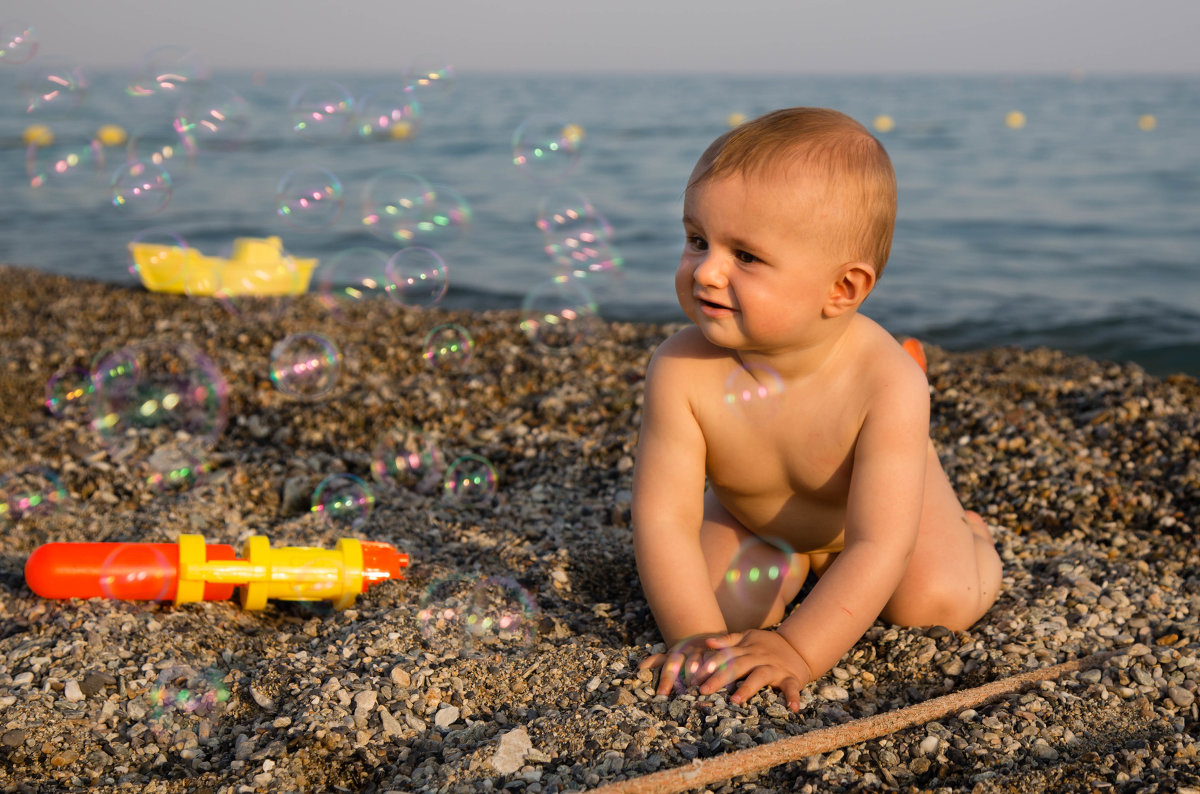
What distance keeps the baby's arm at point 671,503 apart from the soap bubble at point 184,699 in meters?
1.18

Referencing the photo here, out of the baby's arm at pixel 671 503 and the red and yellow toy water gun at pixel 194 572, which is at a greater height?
the baby's arm at pixel 671 503

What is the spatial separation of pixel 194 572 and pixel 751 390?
5.73ft

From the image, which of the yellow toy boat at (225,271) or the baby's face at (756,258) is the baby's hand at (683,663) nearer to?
the baby's face at (756,258)

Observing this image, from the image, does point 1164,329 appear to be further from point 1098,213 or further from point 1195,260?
point 1098,213

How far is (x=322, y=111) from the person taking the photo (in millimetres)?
5824

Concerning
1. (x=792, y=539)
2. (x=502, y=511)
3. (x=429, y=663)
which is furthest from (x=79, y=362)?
(x=792, y=539)

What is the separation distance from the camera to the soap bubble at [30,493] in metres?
3.80

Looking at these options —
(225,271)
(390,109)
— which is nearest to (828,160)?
(390,109)

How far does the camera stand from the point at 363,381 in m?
5.49

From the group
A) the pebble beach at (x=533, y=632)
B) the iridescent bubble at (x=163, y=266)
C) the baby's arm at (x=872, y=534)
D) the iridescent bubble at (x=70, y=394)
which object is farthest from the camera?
the iridescent bubble at (x=163, y=266)

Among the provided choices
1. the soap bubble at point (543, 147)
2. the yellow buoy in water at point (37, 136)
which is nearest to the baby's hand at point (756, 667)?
the soap bubble at point (543, 147)

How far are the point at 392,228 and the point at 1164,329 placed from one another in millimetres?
6436

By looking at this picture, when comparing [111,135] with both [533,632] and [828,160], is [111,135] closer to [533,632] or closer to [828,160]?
[533,632]

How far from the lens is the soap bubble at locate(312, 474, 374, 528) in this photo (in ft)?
12.5
